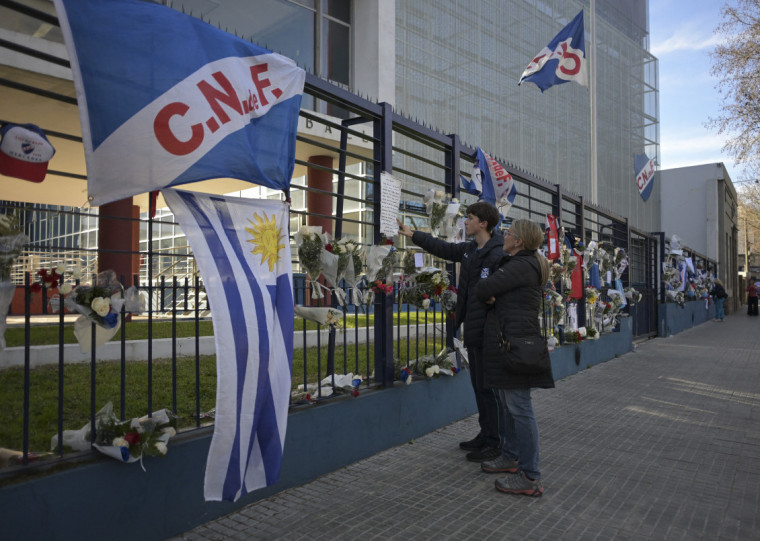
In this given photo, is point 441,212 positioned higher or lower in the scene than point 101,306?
higher

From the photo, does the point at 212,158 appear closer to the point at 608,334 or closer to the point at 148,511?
the point at 148,511

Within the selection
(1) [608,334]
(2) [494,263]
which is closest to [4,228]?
(2) [494,263]

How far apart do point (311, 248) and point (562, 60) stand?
919cm

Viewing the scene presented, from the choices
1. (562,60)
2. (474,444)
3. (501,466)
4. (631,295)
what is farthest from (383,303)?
(631,295)

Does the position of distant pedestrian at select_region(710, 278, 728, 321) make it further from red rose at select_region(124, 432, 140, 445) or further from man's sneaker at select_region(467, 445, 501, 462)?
red rose at select_region(124, 432, 140, 445)

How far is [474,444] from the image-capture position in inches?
191

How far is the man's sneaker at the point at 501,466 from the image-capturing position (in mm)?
4363

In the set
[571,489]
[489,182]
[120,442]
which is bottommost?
[571,489]

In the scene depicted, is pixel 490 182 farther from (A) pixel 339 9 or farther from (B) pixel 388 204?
(A) pixel 339 9

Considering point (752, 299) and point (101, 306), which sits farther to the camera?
point (752, 299)

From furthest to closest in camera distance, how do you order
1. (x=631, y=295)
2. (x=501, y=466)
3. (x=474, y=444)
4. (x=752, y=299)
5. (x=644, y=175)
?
(x=752, y=299), (x=644, y=175), (x=631, y=295), (x=474, y=444), (x=501, y=466)

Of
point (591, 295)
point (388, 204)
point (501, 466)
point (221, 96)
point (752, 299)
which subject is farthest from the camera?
point (752, 299)

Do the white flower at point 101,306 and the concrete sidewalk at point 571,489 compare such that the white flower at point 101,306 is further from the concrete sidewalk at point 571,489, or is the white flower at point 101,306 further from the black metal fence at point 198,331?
the concrete sidewalk at point 571,489

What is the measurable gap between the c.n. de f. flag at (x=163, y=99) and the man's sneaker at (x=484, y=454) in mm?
2811
